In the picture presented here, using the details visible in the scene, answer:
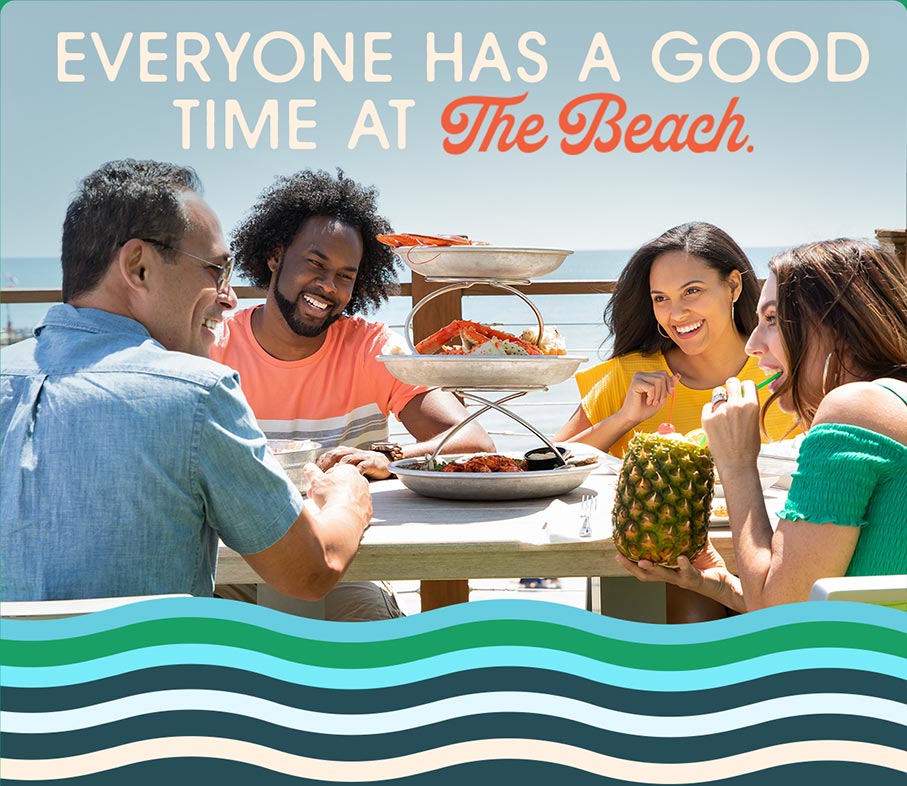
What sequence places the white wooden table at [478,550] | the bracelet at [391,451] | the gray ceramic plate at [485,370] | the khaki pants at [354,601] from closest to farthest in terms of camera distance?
the white wooden table at [478,550] < the gray ceramic plate at [485,370] < the bracelet at [391,451] < the khaki pants at [354,601]

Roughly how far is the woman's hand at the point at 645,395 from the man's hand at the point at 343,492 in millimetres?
1160

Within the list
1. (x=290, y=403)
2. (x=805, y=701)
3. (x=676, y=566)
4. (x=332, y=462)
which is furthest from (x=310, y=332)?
(x=805, y=701)

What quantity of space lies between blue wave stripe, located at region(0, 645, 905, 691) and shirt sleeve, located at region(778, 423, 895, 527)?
1.42 feet

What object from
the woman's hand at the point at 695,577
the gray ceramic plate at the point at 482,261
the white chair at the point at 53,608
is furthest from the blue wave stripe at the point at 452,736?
the gray ceramic plate at the point at 482,261

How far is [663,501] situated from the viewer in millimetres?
1578

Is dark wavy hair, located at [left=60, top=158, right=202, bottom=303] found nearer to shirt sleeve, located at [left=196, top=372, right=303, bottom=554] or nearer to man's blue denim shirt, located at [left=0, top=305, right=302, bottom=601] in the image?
man's blue denim shirt, located at [left=0, top=305, right=302, bottom=601]

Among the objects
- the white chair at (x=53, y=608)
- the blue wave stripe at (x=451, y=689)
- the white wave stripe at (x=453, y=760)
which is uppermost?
the white chair at (x=53, y=608)

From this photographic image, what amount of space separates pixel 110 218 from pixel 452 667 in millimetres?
825

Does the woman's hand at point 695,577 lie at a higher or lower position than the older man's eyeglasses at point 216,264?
lower

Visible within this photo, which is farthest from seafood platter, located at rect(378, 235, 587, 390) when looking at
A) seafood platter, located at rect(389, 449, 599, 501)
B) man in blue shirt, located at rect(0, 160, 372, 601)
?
man in blue shirt, located at rect(0, 160, 372, 601)

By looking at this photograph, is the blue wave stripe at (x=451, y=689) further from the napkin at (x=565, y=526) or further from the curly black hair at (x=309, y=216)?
the curly black hair at (x=309, y=216)

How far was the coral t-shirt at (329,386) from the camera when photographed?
303cm

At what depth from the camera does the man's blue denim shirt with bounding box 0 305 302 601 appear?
4.11 ft

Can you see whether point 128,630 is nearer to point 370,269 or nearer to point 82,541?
→ point 82,541
